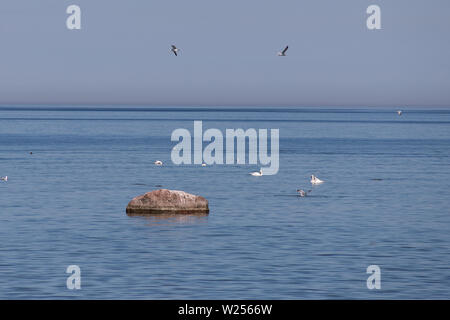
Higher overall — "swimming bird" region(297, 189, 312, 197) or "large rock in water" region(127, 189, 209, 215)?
"swimming bird" region(297, 189, 312, 197)

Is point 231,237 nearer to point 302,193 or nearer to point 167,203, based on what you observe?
point 167,203

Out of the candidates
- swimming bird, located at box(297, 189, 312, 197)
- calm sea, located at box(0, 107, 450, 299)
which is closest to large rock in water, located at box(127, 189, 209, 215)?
calm sea, located at box(0, 107, 450, 299)

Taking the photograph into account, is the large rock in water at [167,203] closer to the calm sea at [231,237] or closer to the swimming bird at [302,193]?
the calm sea at [231,237]

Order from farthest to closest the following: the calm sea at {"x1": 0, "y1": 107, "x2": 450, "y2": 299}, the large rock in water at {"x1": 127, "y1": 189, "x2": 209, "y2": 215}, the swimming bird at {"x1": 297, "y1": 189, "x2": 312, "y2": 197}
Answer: the swimming bird at {"x1": 297, "y1": 189, "x2": 312, "y2": 197} → the large rock in water at {"x1": 127, "y1": 189, "x2": 209, "y2": 215} → the calm sea at {"x1": 0, "y1": 107, "x2": 450, "y2": 299}

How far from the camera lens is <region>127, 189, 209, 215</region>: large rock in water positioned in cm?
4022

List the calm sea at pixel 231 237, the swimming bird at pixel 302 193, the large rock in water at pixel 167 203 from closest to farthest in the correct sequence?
the calm sea at pixel 231 237
the large rock in water at pixel 167 203
the swimming bird at pixel 302 193

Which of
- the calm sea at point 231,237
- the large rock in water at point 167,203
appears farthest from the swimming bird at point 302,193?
the large rock in water at point 167,203

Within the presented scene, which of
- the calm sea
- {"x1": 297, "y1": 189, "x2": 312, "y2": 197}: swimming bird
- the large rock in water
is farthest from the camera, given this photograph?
{"x1": 297, "y1": 189, "x2": 312, "y2": 197}: swimming bird

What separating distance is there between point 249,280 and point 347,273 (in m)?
3.65

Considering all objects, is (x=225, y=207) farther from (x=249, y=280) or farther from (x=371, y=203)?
(x=249, y=280)

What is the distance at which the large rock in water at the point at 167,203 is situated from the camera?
4022cm

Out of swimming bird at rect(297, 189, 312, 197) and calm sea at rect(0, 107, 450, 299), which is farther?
swimming bird at rect(297, 189, 312, 197)

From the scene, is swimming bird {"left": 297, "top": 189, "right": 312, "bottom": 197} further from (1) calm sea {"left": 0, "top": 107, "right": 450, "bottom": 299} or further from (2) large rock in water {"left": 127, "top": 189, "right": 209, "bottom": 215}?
(2) large rock in water {"left": 127, "top": 189, "right": 209, "bottom": 215}

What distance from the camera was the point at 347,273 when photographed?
1138 inches
